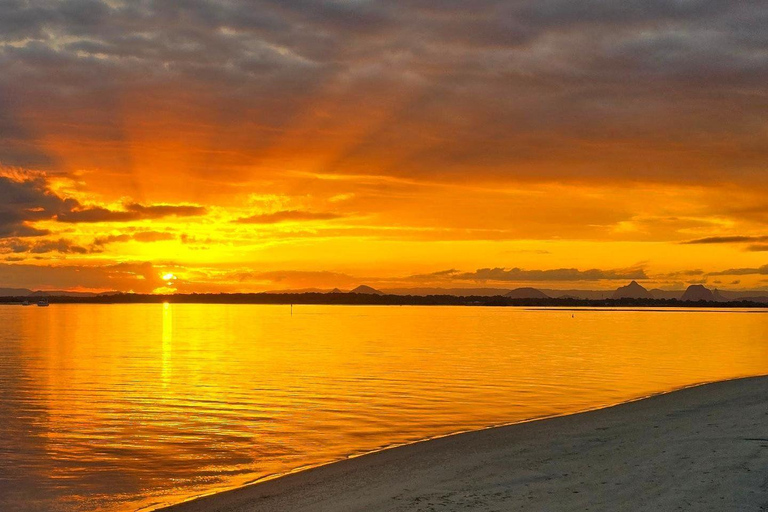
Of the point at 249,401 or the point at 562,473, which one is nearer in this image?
the point at 562,473

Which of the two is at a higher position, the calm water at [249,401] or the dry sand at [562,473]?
the dry sand at [562,473]

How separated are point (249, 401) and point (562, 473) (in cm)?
2208

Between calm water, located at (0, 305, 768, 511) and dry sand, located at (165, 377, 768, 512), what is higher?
dry sand, located at (165, 377, 768, 512)

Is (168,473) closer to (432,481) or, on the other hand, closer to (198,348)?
(432,481)

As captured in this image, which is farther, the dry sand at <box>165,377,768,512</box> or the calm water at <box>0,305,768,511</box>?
the calm water at <box>0,305,768,511</box>

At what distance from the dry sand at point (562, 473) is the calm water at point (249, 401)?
309cm

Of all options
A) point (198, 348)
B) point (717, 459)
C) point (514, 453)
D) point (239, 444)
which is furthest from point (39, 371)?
point (717, 459)

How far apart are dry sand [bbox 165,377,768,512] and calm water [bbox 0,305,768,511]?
10.1 ft

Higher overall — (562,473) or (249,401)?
A: (562,473)

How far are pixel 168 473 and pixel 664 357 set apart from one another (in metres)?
50.6

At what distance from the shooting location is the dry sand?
43.3 feet

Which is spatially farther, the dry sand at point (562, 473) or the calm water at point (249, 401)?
the calm water at point (249, 401)

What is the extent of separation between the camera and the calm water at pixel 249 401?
2077cm

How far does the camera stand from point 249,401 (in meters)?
35.3
